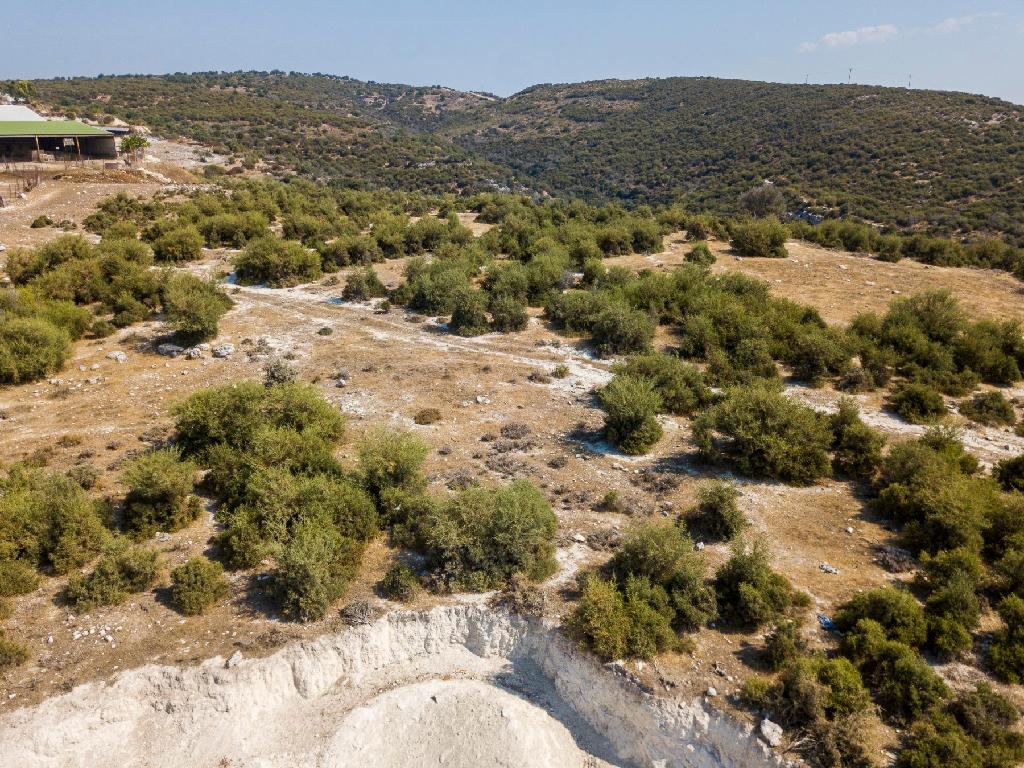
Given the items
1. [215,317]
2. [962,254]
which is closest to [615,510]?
[215,317]

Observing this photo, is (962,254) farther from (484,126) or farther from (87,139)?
(484,126)

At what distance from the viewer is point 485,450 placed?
571 inches

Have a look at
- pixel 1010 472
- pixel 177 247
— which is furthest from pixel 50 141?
pixel 1010 472

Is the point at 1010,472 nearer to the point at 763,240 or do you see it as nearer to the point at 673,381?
the point at 673,381

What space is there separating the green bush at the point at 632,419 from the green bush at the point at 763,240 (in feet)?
66.6

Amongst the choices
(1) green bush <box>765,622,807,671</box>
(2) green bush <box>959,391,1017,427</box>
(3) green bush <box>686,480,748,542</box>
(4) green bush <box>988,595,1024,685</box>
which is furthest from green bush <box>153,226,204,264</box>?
(2) green bush <box>959,391,1017,427</box>

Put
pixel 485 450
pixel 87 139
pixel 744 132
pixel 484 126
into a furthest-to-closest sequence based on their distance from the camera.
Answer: pixel 484 126
pixel 744 132
pixel 87 139
pixel 485 450

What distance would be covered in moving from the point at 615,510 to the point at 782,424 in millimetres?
4716

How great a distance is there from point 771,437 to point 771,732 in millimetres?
6971

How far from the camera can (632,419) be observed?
1473 centimetres

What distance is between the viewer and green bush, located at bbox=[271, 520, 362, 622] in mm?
9758

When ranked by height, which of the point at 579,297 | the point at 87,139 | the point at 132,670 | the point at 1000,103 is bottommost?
the point at 132,670

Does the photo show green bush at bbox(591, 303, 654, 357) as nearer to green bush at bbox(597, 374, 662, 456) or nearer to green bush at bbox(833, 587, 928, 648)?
green bush at bbox(597, 374, 662, 456)

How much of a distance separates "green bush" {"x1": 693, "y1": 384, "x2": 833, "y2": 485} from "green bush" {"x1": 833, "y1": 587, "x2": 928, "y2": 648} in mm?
4080
